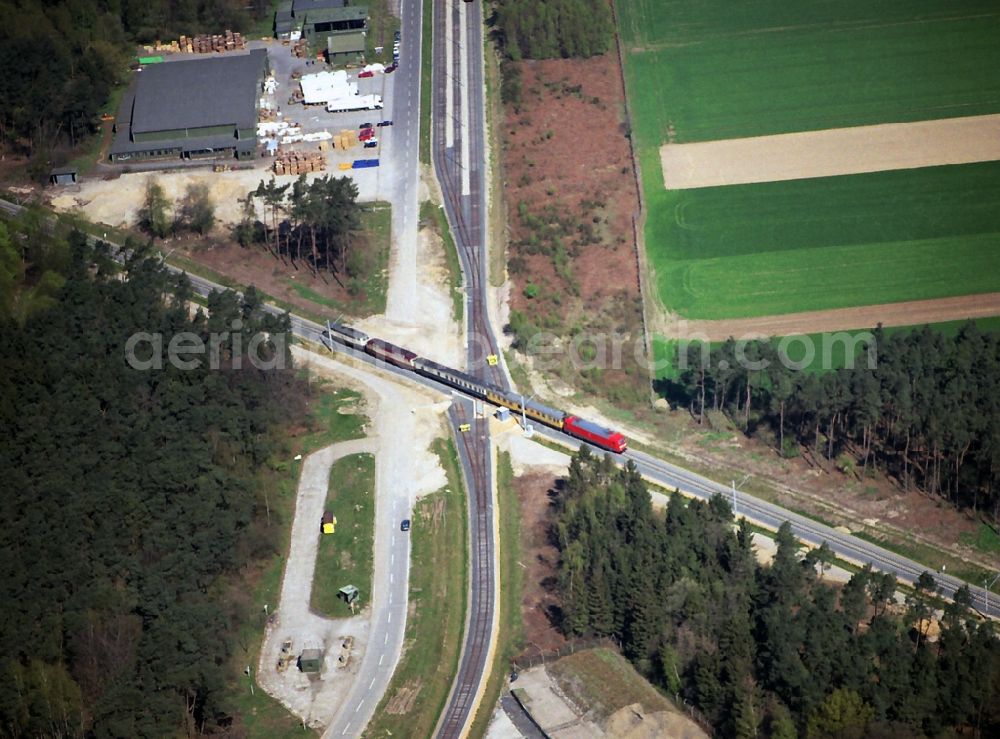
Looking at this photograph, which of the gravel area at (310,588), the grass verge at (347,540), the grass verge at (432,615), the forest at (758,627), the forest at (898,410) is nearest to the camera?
the forest at (758,627)

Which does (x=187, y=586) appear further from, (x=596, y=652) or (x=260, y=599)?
(x=596, y=652)

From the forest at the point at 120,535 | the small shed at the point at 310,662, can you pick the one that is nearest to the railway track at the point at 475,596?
the small shed at the point at 310,662

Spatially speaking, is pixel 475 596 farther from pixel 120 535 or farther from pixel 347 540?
pixel 120 535

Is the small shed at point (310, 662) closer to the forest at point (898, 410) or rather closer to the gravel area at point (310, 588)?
the gravel area at point (310, 588)

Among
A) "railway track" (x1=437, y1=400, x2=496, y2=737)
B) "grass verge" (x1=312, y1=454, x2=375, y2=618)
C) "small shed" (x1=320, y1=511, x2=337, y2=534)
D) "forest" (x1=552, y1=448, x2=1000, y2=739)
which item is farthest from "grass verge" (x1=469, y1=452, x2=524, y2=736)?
"small shed" (x1=320, y1=511, x2=337, y2=534)

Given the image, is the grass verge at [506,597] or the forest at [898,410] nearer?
the grass verge at [506,597]

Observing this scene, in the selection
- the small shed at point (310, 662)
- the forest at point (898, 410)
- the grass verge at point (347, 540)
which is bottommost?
the small shed at point (310, 662)
